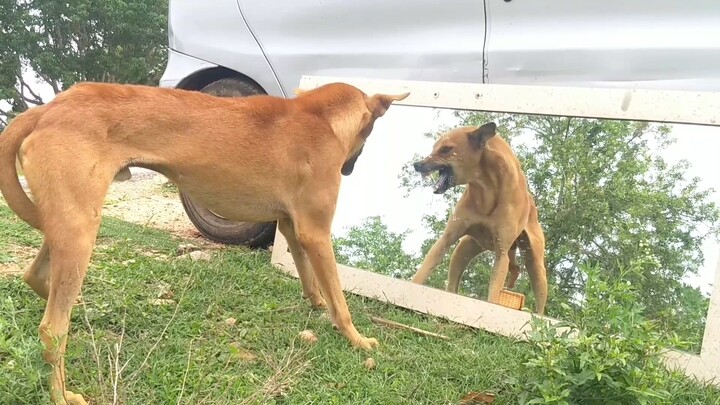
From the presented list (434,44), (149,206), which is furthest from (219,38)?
(149,206)

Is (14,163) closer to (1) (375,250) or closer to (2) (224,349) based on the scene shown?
(2) (224,349)

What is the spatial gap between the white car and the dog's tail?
2.36 meters

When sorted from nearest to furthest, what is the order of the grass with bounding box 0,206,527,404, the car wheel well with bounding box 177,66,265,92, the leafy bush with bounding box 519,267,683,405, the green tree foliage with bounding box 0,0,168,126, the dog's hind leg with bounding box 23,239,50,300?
1. the leafy bush with bounding box 519,267,683,405
2. the grass with bounding box 0,206,527,404
3. the dog's hind leg with bounding box 23,239,50,300
4. the car wheel well with bounding box 177,66,265,92
5. the green tree foliage with bounding box 0,0,168,126

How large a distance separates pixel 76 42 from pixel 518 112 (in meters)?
24.6

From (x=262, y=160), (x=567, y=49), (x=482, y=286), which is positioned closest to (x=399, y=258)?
(x=482, y=286)

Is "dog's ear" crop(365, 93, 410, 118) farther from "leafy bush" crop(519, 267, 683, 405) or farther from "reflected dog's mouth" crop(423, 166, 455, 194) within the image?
"leafy bush" crop(519, 267, 683, 405)

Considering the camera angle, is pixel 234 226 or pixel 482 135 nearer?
pixel 482 135

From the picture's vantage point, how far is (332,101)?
361 cm

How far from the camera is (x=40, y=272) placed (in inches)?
116

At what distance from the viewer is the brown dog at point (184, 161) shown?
8.29 feet

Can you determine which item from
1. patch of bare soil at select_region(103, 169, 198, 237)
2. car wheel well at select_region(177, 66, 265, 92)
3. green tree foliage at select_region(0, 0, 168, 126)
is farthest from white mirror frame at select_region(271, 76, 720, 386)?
green tree foliage at select_region(0, 0, 168, 126)

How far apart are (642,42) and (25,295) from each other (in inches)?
133

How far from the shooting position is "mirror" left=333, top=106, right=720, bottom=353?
3.18 metres

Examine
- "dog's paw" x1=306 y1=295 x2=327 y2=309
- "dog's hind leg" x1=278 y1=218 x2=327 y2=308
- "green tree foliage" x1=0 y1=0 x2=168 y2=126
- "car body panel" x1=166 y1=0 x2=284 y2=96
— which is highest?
"green tree foliage" x1=0 y1=0 x2=168 y2=126
